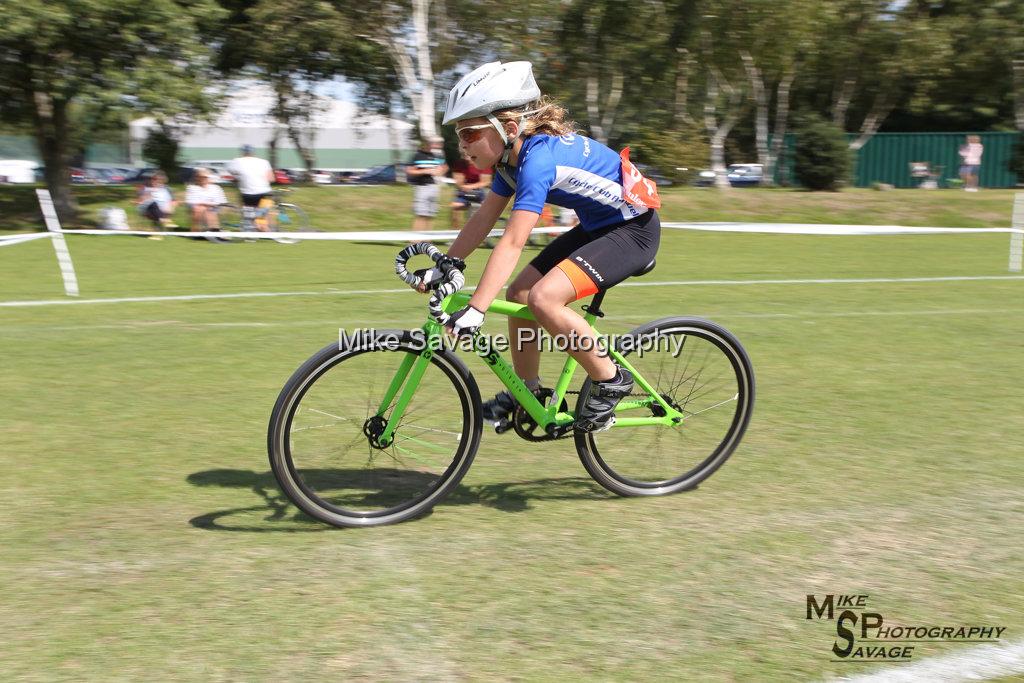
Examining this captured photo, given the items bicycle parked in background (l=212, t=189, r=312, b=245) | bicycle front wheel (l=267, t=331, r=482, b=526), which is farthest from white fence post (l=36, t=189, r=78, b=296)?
bicycle front wheel (l=267, t=331, r=482, b=526)

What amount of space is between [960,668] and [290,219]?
64.6 feet

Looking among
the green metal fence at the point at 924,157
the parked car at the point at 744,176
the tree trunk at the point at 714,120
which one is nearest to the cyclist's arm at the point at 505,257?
the tree trunk at the point at 714,120

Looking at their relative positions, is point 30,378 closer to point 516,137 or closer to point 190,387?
point 190,387

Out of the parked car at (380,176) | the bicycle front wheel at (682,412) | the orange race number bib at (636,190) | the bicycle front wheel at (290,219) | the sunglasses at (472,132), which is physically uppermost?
the sunglasses at (472,132)

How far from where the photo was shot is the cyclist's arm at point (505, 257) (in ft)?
14.6

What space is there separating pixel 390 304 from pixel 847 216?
18613 millimetres

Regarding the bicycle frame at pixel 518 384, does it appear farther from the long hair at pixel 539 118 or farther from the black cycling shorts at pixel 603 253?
the long hair at pixel 539 118

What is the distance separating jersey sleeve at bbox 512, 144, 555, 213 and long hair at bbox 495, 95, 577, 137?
15 cm

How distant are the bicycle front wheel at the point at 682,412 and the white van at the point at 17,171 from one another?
51727 millimetres

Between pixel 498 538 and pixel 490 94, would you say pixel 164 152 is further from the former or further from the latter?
pixel 498 538

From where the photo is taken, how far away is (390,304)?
1152 cm

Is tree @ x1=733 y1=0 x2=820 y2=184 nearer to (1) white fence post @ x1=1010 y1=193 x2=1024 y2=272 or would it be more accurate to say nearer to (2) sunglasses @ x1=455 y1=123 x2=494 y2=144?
(1) white fence post @ x1=1010 y1=193 x2=1024 y2=272

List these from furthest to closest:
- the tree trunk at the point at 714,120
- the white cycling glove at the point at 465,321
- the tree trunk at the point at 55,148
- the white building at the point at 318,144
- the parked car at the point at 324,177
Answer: the white building at the point at 318,144, the parked car at the point at 324,177, the tree trunk at the point at 714,120, the tree trunk at the point at 55,148, the white cycling glove at the point at 465,321

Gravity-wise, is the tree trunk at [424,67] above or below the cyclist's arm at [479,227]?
above
